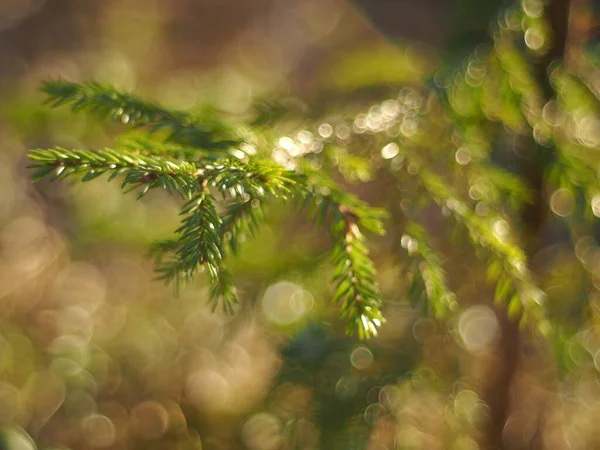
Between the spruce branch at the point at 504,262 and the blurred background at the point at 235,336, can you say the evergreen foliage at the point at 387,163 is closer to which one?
the spruce branch at the point at 504,262

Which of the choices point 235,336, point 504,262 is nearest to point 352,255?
point 504,262

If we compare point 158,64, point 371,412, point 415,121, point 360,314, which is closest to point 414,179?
point 415,121

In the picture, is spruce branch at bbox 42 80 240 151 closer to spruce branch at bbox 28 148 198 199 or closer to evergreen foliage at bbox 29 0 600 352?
evergreen foliage at bbox 29 0 600 352

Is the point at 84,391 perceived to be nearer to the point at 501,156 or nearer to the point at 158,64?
the point at 501,156

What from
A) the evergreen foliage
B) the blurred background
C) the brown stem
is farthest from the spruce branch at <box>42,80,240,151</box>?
the brown stem

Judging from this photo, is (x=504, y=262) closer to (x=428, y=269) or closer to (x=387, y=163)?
(x=428, y=269)
